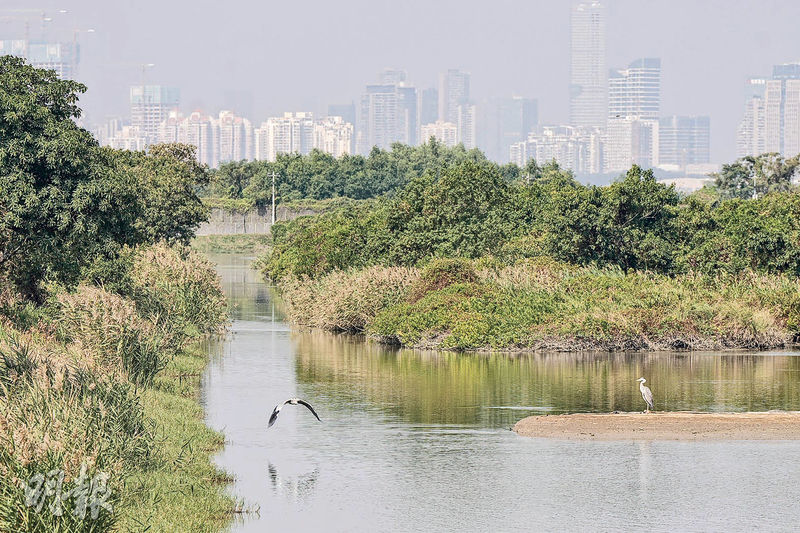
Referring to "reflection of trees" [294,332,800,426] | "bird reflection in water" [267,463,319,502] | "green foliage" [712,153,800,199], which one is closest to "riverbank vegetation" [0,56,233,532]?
"bird reflection in water" [267,463,319,502]

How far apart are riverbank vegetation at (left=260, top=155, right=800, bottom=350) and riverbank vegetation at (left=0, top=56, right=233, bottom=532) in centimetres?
769

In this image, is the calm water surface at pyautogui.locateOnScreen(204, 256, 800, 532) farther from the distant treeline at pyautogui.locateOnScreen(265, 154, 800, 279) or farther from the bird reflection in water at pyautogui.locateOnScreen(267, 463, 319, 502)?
the distant treeline at pyautogui.locateOnScreen(265, 154, 800, 279)

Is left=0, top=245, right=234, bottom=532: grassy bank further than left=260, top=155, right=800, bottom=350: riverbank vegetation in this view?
No

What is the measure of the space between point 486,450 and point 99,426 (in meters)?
9.48

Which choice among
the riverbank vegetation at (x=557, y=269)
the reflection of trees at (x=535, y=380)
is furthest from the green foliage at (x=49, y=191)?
the riverbank vegetation at (x=557, y=269)

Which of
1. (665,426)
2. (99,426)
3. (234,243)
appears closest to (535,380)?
(665,426)

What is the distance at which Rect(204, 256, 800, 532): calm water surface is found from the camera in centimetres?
2183

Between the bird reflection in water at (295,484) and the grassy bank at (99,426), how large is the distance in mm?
1114

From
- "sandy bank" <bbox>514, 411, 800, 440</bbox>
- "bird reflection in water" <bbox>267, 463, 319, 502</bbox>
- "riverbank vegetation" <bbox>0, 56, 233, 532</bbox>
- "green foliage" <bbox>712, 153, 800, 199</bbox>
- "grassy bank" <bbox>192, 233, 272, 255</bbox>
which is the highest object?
"green foliage" <bbox>712, 153, 800, 199</bbox>

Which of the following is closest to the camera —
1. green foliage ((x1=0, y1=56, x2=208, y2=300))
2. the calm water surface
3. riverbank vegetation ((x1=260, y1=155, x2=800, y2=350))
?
the calm water surface

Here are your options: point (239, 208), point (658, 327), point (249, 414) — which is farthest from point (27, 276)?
point (239, 208)

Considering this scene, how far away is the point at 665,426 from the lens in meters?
28.8

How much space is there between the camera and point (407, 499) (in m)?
22.9

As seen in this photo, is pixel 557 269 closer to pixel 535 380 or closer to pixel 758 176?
pixel 535 380
